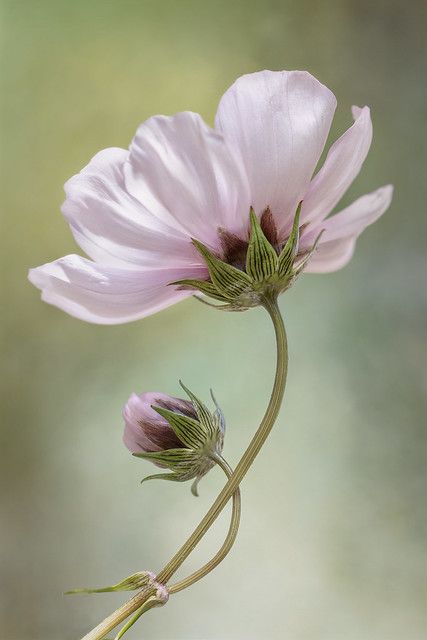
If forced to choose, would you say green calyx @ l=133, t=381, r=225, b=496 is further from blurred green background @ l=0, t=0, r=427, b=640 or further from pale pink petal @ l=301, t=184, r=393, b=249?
blurred green background @ l=0, t=0, r=427, b=640

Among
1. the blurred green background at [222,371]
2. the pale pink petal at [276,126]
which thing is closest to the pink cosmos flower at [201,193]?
the pale pink petal at [276,126]

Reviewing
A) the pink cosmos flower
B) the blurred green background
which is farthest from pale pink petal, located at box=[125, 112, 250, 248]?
the blurred green background

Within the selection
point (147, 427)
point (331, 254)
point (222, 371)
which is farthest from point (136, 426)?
point (222, 371)

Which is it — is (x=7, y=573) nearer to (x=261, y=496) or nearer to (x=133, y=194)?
(x=261, y=496)

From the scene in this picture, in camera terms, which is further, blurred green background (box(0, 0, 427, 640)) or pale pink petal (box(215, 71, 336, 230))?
blurred green background (box(0, 0, 427, 640))

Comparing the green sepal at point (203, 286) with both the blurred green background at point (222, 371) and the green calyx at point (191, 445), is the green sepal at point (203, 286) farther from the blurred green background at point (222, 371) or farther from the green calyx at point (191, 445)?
the blurred green background at point (222, 371)

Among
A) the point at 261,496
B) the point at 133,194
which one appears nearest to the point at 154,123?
the point at 133,194

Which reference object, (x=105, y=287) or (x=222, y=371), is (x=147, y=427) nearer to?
(x=105, y=287)
